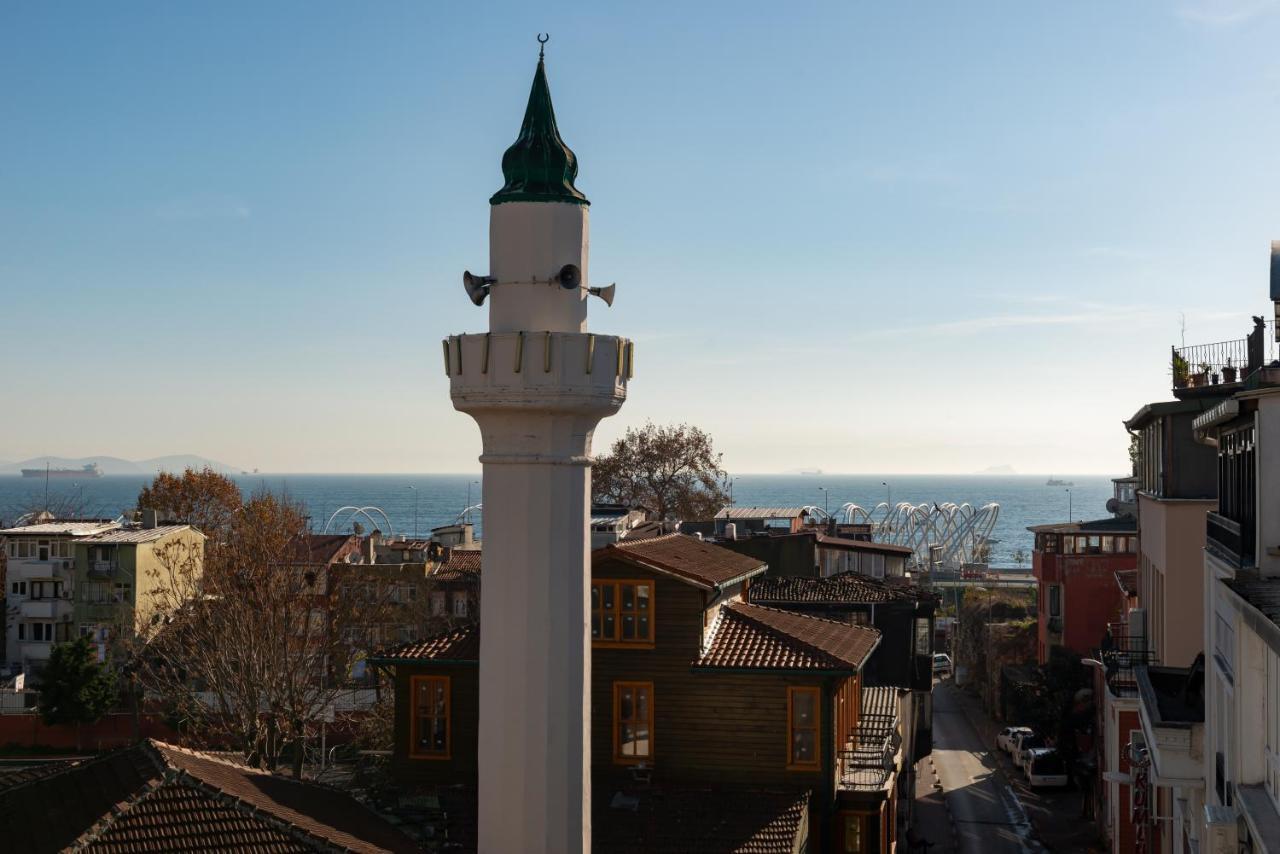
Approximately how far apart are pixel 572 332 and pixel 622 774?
38.7 feet

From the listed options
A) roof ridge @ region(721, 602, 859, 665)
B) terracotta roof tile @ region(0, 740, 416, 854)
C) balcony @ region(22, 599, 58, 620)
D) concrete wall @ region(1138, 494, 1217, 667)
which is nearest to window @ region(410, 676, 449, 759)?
roof ridge @ region(721, 602, 859, 665)

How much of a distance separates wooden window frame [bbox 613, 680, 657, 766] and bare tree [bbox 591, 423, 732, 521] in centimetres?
5477

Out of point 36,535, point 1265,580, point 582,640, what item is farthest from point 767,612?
point 36,535

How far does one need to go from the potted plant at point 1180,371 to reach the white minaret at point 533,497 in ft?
54.4

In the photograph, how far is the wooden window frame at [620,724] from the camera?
26016mm

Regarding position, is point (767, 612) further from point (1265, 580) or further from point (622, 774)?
point (1265, 580)

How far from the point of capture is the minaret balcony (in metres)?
16.9

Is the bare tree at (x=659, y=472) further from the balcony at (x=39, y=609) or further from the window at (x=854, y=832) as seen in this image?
the window at (x=854, y=832)

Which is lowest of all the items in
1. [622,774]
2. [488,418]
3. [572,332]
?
[622,774]

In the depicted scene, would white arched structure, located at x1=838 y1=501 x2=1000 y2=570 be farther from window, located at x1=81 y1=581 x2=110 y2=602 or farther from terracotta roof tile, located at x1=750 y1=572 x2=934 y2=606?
terracotta roof tile, located at x1=750 y1=572 x2=934 y2=606

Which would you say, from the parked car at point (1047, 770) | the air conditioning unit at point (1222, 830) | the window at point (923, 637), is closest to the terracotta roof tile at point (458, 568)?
the window at point (923, 637)

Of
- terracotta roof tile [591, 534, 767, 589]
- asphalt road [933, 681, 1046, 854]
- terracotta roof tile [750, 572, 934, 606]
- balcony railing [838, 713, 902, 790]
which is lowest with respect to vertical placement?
asphalt road [933, 681, 1046, 854]

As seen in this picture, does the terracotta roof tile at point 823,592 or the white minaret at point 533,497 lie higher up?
the white minaret at point 533,497

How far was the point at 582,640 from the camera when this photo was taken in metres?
17.2
